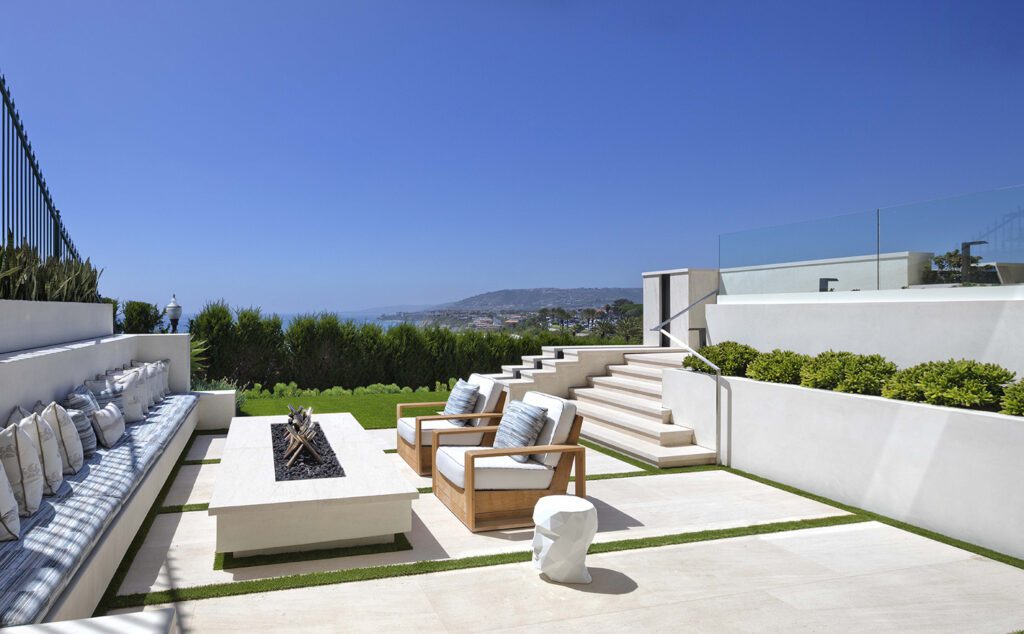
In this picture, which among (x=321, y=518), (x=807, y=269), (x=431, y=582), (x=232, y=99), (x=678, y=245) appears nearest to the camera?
(x=431, y=582)

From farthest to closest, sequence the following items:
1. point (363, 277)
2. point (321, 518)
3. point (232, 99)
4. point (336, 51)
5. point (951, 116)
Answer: point (363, 277) → point (951, 116) → point (232, 99) → point (336, 51) → point (321, 518)

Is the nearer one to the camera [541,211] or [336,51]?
[336,51]

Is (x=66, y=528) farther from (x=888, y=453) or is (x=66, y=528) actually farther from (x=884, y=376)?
(x=884, y=376)

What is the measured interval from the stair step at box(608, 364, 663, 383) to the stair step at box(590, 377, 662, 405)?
0.13 m

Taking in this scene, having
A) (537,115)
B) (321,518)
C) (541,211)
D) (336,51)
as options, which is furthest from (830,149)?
(321,518)

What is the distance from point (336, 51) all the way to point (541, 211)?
70.5 feet

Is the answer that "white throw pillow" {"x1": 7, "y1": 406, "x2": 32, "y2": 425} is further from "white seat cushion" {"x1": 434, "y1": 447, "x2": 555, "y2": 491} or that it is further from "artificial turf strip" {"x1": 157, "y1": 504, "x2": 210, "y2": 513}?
"white seat cushion" {"x1": 434, "y1": 447, "x2": 555, "y2": 491}

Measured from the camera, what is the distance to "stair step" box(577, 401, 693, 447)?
7.80 meters

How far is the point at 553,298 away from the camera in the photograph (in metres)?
20.7

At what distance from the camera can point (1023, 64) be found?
64.9 feet

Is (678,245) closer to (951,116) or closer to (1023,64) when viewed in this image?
(951,116)

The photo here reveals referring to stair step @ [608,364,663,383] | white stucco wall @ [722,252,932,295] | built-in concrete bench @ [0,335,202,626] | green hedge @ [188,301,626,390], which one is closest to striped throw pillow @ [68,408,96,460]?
built-in concrete bench @ [0,335,202,626]

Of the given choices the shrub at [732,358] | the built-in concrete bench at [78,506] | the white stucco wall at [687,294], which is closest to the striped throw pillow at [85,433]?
the built-in concrete bench at [78,506]

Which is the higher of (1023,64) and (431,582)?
(1023,64)
